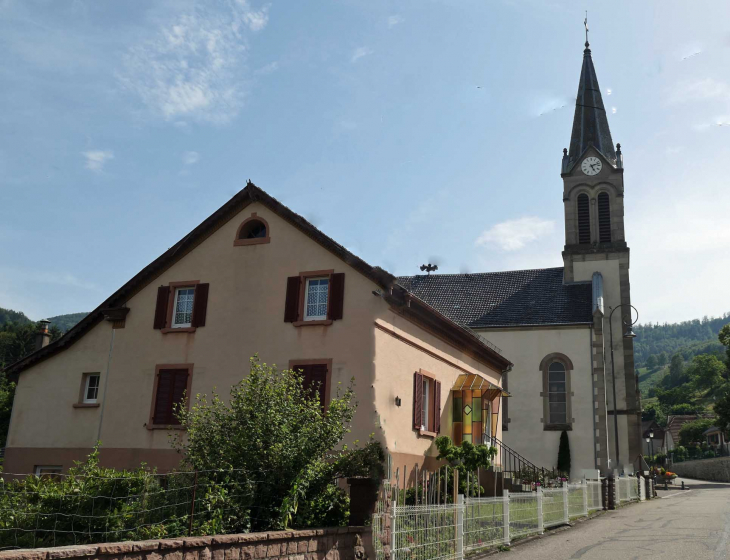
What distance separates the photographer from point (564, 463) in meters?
34.6

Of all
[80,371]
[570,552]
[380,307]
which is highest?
[380,307]

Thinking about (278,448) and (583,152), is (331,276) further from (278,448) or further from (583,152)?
(583,152)

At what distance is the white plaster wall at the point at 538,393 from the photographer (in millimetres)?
35031

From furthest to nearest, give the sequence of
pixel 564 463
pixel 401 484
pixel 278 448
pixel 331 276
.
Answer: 1. pixel 564 463
2. pixel 331 276
3. pixel 401 484
4. pixel 278 448

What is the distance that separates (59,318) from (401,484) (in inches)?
6861

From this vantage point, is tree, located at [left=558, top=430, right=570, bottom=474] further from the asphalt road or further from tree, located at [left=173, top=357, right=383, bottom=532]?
tree, located at [left=173, top=357, right=383, bottom=532]

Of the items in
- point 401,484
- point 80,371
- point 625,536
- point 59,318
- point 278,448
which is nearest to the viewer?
point 278,448

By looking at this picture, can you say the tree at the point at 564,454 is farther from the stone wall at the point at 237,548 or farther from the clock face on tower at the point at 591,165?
the stone wall at the point at 237,548

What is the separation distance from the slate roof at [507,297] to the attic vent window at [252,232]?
17733mm

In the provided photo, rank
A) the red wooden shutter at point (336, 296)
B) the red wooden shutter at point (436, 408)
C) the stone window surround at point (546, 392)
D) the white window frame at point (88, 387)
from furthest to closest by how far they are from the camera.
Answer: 1. the stone window surround at point (546, 392)
2. the red wooden shutter at point (436, 408)
3. the white window frame at point (88, 387)
4. the red wooden shutter at point (336, 296)

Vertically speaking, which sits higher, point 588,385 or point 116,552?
point 588,385

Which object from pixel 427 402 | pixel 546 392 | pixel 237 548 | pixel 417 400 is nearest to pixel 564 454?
pixel 546 392

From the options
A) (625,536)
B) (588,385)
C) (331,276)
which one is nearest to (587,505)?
(625,536)

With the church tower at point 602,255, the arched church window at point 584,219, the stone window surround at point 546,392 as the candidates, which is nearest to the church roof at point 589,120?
the church tower at point 602,255
